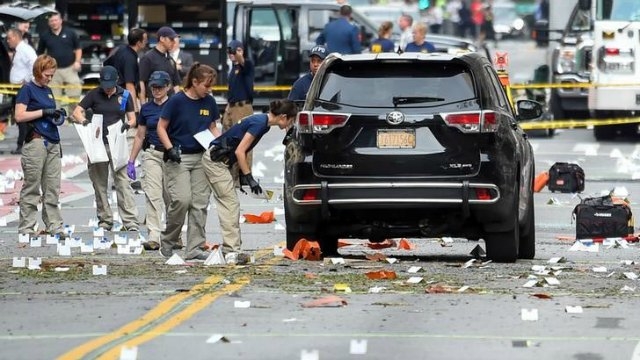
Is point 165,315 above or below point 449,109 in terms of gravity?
below

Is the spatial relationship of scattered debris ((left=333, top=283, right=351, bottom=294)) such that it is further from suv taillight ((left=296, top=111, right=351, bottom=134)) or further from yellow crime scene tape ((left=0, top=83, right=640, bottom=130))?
yellow crime scene tape ((left=0, top=83, right=640, bottom=130))

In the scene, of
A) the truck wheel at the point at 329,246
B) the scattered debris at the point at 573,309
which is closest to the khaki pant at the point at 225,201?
the truck wheel at the point at 329,246

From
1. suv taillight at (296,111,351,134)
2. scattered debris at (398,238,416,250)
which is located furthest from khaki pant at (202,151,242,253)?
scattered debris at (398,238,416,250)

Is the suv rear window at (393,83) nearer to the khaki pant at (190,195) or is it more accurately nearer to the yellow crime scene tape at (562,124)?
the khaki pant at (190,195)

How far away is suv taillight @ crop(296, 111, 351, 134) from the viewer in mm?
14352

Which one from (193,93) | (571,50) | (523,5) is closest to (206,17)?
(571,50)

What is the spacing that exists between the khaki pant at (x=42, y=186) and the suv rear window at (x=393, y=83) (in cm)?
445

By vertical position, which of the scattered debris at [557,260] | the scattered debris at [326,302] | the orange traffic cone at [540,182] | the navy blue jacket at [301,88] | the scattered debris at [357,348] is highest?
the navy blue jacket at [301,88]

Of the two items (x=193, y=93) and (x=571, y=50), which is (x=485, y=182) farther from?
(x=571, y=50)

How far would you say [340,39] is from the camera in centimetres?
2866

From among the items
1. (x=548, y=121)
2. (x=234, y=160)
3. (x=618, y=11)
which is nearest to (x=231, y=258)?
(x=234, y=160)

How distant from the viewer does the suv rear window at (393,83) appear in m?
14.5

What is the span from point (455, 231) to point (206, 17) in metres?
22.5

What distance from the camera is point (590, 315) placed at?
1159cm
